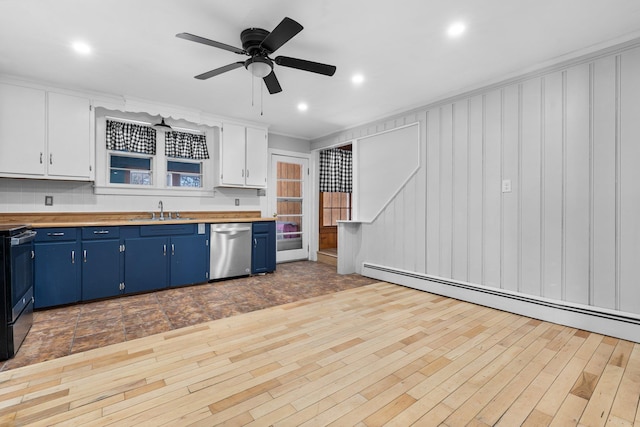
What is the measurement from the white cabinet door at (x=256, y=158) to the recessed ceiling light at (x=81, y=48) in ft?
8.09

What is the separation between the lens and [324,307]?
3.27m

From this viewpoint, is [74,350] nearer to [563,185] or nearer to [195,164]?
[195,164]

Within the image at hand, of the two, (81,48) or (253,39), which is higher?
(81,48)

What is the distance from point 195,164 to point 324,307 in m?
3.25

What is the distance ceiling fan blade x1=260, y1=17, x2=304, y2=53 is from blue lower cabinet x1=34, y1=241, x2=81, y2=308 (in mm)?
3071

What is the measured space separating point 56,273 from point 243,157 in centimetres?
286

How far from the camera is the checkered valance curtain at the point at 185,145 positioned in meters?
4.57

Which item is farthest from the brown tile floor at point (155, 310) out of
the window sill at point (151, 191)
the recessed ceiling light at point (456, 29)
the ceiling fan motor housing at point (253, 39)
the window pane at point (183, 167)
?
the recessed ceiling light at point (456, 29)

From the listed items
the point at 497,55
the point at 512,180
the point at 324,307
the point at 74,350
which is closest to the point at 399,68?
the point at 497,55

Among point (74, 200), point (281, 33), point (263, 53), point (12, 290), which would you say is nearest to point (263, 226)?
point (74, 200)

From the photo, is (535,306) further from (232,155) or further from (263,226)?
(232,155)

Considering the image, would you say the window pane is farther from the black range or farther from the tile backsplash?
the black range

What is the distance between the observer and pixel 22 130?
11.2 ft

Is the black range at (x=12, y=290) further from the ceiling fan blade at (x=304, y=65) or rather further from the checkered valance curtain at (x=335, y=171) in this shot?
the checkered valance curtain at (x=335, y=171)
